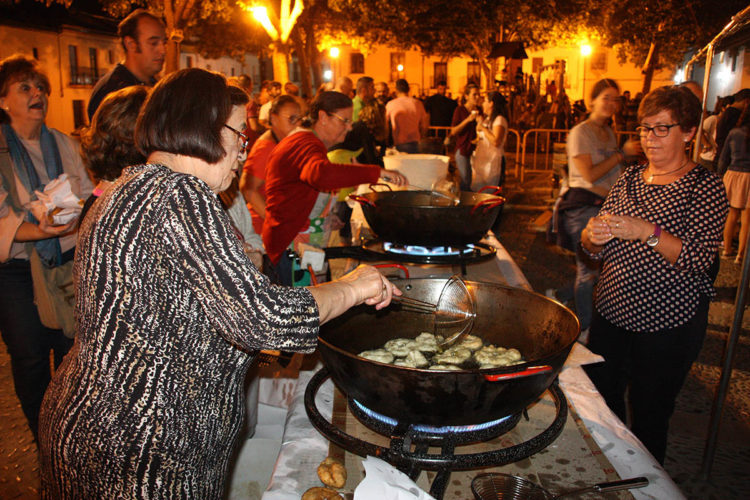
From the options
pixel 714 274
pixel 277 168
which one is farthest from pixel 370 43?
pixel 714 274

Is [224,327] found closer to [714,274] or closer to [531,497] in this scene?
[531,497]

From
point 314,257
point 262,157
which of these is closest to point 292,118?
point 262,157

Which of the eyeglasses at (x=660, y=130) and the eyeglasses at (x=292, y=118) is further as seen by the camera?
the eyeglasses at (x=292, y=118)

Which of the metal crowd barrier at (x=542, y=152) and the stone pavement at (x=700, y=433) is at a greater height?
the metal crowd barrier at (x=542, y=152)

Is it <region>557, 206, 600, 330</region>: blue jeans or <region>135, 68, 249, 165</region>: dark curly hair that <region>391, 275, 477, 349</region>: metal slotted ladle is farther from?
<region>557, 206, 600, 330</region>: blue jeans

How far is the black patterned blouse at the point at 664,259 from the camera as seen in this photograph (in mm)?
2484

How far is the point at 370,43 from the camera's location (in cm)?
2509

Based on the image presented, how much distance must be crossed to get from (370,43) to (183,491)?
83.5 ft

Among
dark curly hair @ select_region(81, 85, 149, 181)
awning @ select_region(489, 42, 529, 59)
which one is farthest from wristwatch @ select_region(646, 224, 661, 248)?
awning @ select_region(489, 42, 529, 59)

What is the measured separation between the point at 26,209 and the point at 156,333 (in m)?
2.13

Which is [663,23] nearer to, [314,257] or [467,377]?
[314,257]

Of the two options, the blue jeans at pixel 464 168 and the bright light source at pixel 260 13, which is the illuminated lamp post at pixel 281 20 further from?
the blue jeans at pixel 464 168

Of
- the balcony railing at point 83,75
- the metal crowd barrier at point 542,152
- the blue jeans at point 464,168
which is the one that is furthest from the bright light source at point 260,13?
the balcony railing at point 83,75

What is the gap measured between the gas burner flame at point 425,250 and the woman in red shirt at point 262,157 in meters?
1.36
